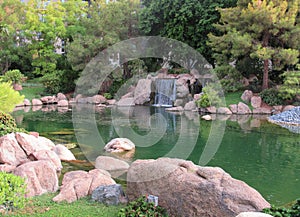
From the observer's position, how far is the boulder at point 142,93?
21.6 metres

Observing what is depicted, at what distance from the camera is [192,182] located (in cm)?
452

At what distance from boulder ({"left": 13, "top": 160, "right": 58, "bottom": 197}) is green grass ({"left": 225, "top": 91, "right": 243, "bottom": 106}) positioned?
13.7 m

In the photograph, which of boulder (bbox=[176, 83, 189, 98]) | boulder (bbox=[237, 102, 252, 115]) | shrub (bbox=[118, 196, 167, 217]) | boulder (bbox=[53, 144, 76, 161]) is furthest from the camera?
boulder (bbox=[176, 83, 189, 98])

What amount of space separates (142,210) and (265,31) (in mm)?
15468

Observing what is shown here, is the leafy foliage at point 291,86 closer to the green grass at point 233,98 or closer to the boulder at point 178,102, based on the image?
the green grass at point 233,98

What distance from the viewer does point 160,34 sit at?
24.4 meters

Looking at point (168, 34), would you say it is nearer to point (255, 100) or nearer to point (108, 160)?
point (255, 100)

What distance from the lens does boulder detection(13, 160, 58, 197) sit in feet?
18.5

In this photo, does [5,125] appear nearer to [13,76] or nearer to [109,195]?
[109,195]

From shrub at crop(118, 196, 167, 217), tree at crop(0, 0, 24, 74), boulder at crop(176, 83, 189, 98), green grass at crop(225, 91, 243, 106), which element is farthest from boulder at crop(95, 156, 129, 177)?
tree at crop(0, 0, 24, 74)

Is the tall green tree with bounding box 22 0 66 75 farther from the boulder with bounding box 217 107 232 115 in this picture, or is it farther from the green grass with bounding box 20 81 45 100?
the boulder with bounding box 217 107 232 115

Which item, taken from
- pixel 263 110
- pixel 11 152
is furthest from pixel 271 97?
pixel 11 152

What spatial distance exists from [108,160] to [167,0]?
17620 mm

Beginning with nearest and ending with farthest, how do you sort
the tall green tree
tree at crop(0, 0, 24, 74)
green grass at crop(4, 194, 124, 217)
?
green grass at crop(4, 194, 124, 217) < the tall green tree < tree at crop(0, 0, 24, 74)
